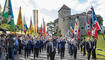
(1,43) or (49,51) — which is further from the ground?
(1,43)

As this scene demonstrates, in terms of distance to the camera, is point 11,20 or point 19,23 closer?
point 11,20

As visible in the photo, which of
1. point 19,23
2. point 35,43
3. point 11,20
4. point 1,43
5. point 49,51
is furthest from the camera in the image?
point 19,23

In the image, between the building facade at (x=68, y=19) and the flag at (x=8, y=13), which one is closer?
the flag at (x=8, y=13)

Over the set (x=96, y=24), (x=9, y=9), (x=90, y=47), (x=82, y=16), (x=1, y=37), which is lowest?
(x=90, y=47)

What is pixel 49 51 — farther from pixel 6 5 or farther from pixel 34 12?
pixel 34 12

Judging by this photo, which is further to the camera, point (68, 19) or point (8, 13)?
point (68, 19)

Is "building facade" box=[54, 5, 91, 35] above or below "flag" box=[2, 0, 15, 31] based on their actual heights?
above

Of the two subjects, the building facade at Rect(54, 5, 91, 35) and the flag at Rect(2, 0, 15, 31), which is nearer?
the flag at Rect(2, 0, 15, 31)

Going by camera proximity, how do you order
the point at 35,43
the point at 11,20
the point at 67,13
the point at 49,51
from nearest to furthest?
the point at 49,51 < the point at 11,20 < the point at 35,43 < the point at 67,13

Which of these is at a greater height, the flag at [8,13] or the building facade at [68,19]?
the building facade at [68,19]

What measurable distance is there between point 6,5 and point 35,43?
14.8 ft

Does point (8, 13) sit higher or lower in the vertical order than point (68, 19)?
lower

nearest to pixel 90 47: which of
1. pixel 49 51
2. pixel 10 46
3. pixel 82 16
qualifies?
pixel 49 51

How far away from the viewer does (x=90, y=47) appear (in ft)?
44.2
